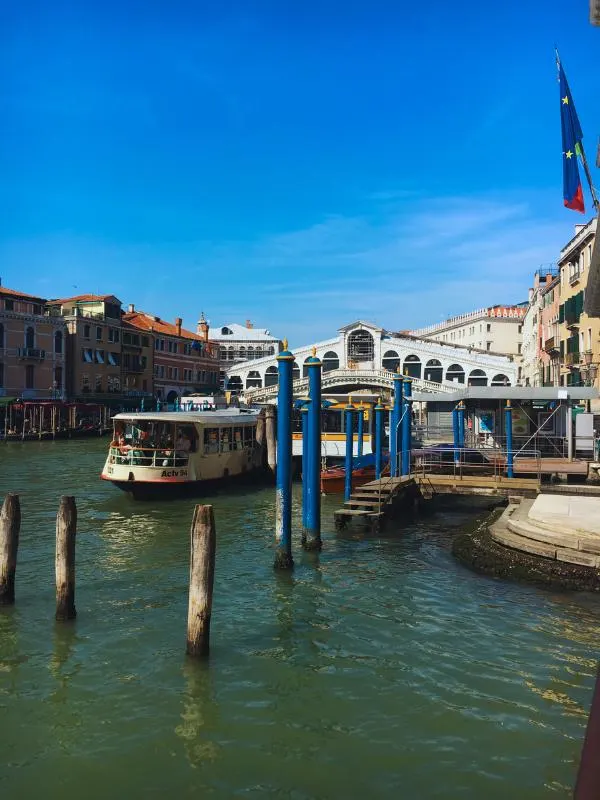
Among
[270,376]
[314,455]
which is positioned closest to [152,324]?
[270,376]

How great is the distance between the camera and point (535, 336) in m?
46.2

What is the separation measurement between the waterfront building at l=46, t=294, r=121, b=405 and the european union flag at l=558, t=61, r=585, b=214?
148 feet

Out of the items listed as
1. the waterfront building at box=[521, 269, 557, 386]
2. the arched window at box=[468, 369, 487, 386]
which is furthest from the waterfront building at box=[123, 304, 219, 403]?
the waterfront building at box=[521, 269, 557, 386]

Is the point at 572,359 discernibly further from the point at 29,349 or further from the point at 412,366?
the point at 29,349

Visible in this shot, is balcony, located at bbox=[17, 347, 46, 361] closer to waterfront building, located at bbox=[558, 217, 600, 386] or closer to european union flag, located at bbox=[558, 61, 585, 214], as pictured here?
waterfront building, located at bbox=[558, 217, 600, 386]

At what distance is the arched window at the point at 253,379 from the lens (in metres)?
65.1

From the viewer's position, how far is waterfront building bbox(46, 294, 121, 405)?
5247cm

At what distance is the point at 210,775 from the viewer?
5.73 meters

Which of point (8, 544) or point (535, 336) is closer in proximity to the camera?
point (8, 544)

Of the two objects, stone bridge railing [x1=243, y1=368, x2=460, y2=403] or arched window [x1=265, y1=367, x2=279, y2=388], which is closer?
stone bridge railing [x1=243, y1=368, x2=460, y2=403]

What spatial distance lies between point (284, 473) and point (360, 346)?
50592 millimetres

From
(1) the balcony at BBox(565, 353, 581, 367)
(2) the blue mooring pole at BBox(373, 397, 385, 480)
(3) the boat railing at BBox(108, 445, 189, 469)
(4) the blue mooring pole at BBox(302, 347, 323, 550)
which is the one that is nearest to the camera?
(4) the blue mooring pole at BBox(302, 347, 323, 550)

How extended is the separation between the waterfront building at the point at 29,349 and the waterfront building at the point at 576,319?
115 feet

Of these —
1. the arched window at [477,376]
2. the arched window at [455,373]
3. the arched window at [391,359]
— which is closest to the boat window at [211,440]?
the arched window at [455,373]
